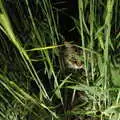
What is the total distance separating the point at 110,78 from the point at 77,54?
6.5 inches

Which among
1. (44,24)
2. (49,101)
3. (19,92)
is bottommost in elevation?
(49,101)

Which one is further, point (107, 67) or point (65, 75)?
point (65, 75)

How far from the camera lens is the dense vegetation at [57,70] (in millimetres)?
1064

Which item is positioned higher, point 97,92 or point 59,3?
point 59,3

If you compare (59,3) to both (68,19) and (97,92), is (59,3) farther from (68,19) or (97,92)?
(97,92)

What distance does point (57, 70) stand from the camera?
46.7 inches

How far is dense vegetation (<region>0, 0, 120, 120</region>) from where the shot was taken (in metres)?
1.06

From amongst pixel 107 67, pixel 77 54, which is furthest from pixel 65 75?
pixel 107 67

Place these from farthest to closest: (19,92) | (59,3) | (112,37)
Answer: (59,3) < (112,37) < (19,92)

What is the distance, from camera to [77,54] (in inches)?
46.1

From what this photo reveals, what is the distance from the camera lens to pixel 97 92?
3.67 feet

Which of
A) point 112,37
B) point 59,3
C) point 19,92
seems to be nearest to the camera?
point 19,92

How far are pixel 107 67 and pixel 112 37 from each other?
5.9 inches

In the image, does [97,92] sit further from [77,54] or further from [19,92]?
[19,92]
